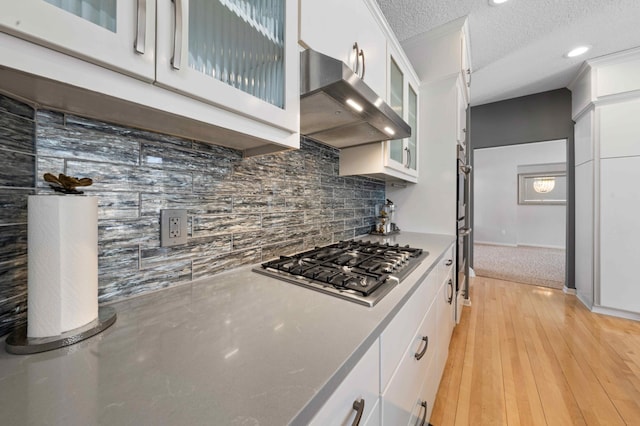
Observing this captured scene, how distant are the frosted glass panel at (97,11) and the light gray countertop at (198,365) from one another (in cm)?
59

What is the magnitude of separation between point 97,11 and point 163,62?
0.12 meters

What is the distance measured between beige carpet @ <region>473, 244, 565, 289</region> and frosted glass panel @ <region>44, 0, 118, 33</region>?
185 inches

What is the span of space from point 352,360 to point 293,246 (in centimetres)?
89

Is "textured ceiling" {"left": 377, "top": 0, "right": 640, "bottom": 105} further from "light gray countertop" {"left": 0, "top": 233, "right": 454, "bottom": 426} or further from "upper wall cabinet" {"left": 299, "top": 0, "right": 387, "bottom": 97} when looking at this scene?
"light gray countertop" {"left": 0, "top": 233, "right": 454, "bottom": 426}

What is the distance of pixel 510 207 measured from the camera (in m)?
6.48

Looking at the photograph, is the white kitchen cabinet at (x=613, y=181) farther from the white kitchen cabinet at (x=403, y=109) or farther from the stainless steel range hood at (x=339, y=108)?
the stainless steel range hood at (x=339, y=108)

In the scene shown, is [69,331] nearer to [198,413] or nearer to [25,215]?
[25,215]

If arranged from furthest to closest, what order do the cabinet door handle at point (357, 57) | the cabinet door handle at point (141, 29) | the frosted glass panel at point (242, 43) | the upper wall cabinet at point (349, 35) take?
the cabinet door handle at point (357, 57) < the upper wall cabinet at point (349, 35) < the frosted glass panel at point (242, 43) < the cabinet door handle at point (141, 29)

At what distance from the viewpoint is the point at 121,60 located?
443mm

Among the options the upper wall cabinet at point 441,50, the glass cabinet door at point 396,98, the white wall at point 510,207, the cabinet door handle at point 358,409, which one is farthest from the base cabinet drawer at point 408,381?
the white wall at point 510,207

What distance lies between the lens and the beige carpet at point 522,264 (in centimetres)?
372

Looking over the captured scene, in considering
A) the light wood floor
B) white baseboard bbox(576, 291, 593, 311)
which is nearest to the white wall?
white baseboard bbox(576, 291, 593, 311)

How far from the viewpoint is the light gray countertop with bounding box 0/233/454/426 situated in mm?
336

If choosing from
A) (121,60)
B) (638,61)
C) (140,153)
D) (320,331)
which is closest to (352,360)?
(320,331)
